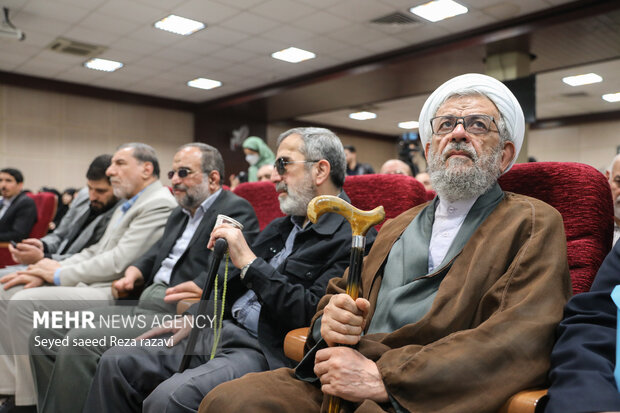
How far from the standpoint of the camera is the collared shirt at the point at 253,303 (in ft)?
5.63

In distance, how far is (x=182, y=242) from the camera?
7.67ft

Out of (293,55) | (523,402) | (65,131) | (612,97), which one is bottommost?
(523,402)

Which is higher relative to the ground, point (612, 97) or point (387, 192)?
point (612, 97)

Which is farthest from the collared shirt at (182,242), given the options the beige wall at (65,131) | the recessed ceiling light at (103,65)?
the beige wall at (65,131)

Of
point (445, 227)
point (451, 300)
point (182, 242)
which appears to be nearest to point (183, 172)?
point (182, 242)

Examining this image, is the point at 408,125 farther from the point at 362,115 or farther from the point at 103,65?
the point at 103,65

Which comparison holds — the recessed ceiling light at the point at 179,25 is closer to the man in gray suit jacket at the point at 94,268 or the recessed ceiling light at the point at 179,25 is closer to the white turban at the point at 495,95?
the man in gray suit jacket at the point at 94,268

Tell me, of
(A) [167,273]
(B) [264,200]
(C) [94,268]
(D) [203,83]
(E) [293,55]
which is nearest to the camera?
(A) [167,273]

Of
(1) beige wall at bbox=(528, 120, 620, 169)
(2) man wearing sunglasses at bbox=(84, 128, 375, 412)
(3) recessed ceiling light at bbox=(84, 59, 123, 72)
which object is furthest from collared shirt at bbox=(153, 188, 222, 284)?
(1) beige wall at bbox=(528, 120, 620, 169)

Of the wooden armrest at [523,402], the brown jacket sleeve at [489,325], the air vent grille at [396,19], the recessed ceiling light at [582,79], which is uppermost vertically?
the air vent grille at [396,19]

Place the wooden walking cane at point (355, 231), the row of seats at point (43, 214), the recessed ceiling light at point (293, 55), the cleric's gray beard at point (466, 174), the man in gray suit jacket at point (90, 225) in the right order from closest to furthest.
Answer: the wooden walking cane at point (355, 231)
the cleric's gray beard at point (466, 174)
the man in gray suit jacket at point (90, 225)
the row of seats at point (43, 214)
the recessed ceiling light at point (293, 55)

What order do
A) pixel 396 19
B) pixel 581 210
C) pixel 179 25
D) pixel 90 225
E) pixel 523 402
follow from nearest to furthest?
pixel 523 402 < pixel 581 210 < pixel 90 225 < pixel 396 19 < pixel 179 25

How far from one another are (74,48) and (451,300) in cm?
710

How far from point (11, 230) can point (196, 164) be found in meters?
3.33
